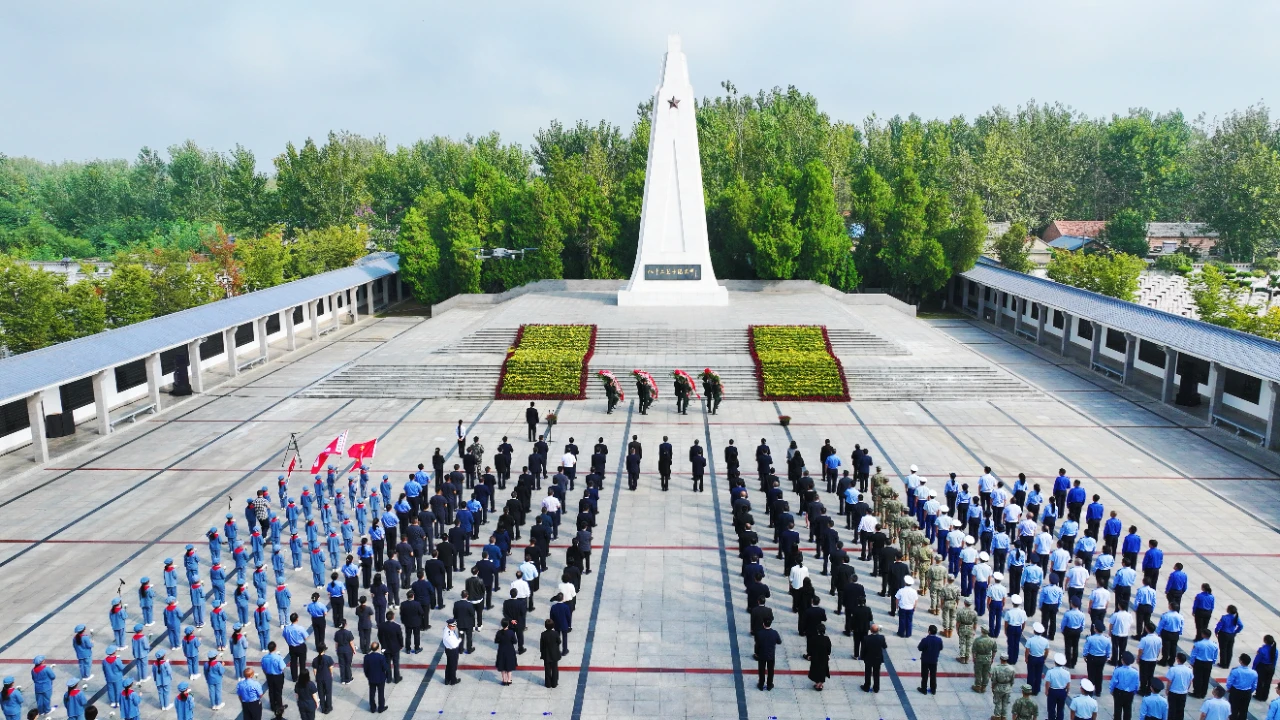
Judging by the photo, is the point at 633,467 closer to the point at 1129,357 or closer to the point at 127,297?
the point at 1129,357

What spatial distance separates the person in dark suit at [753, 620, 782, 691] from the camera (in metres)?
10.9

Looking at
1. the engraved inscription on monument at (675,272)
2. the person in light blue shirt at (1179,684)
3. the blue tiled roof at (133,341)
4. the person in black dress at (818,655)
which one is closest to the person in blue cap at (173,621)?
the person in black dress at (818,655)

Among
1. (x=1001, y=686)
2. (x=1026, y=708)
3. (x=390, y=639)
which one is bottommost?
(x=1001, y=686)

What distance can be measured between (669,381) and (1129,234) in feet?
160

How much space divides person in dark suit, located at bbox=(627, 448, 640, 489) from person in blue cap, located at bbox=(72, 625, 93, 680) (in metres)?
9.98

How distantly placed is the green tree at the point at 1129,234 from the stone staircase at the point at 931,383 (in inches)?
1596

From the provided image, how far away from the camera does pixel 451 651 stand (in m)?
11.2

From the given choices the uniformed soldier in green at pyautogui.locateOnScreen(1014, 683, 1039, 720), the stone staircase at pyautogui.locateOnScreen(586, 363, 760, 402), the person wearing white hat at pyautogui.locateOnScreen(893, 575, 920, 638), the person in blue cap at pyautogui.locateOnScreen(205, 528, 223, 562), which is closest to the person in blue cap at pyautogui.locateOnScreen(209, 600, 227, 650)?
the person in blue cap at pyautogui.locateOnScreen(205, 528, 223, 562)

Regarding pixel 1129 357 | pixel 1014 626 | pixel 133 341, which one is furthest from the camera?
pixel 1129 357

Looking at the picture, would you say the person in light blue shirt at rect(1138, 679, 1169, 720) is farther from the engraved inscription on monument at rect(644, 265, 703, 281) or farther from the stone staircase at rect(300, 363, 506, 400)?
the engraved inscription on monument at rect(644, 265, 703, 281)

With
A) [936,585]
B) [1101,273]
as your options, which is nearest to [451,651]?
[936,585]

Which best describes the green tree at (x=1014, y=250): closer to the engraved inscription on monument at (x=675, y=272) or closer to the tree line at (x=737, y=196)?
the tree line at (x=737, y=196)

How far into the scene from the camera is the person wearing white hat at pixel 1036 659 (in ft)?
34.9

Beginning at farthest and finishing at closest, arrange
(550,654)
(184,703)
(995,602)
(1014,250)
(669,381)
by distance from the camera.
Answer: (1014,250)
(669,381)
(995,602)
(550,654)
(184,703)
